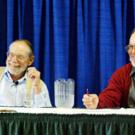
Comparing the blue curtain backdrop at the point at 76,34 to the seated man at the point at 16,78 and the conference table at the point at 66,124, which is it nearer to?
the seated man at the point at 16,78

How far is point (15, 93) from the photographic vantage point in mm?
2135

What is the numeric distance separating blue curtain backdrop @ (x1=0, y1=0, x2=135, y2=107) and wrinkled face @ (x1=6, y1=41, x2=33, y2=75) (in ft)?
1.86

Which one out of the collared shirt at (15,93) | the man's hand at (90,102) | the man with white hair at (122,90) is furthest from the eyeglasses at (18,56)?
the man's hand at (90,102)

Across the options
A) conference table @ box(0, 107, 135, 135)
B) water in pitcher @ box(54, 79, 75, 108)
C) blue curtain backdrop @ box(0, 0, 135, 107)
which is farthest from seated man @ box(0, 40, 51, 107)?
conference table @ box(0, 107, 135, 135)

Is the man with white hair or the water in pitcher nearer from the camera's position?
the water in pitcher

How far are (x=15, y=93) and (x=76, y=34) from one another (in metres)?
0.90

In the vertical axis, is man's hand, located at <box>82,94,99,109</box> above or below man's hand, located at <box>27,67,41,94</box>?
below

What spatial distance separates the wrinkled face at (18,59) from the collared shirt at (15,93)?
0.06 metres

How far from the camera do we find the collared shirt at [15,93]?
195cm

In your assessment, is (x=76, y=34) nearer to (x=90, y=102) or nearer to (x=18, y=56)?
(x=18, y=56)

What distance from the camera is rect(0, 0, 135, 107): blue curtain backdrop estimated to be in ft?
9.17

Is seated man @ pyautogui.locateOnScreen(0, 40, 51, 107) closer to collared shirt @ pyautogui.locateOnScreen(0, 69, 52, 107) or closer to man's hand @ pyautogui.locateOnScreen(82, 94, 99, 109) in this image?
collared shirt @ pyautogui.locateOnScreen(0, 69, 52, 107)

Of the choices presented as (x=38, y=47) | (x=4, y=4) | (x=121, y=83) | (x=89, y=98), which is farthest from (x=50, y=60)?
(x=89, y=98)

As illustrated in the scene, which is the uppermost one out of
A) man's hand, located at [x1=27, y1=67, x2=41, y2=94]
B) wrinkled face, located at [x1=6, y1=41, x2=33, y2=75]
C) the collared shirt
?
wrinkled face, located at [x1=6, y1=41, x2=33, y2=75]
